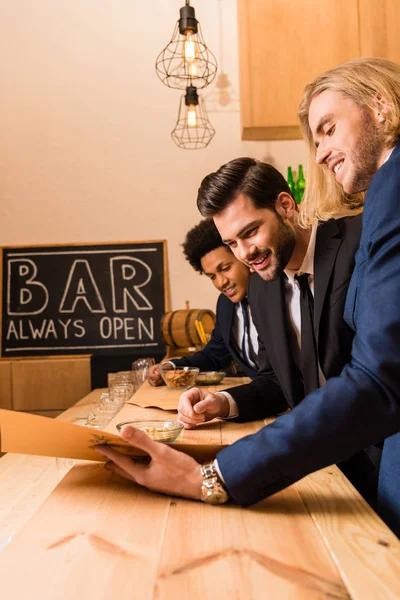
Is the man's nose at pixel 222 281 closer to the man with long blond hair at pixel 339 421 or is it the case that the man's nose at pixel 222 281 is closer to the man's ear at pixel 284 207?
the man's ear at pixel 284 207

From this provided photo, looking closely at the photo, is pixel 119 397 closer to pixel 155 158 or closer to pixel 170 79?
pixel 155 158

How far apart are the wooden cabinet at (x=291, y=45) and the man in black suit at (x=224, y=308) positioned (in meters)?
0.73

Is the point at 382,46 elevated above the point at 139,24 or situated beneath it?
situated beneath

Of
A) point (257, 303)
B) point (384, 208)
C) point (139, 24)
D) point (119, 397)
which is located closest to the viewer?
point (384, 208)

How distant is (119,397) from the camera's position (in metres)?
2.26

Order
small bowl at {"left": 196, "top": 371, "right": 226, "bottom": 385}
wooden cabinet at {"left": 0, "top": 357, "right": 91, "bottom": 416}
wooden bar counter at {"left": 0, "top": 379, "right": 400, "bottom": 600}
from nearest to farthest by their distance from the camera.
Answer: wooden bar counter at {"left": 0, "top": 379, "right": 400, "bottom": 600} < small bowl at {"left": 196, "top": 371, "right": 226, "bottom": 385} < wooden cabinet at {"left": 0, "top": 357, "right": 91, "bottom": 416}

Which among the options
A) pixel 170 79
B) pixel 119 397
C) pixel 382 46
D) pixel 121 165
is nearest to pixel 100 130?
pixel 121 165

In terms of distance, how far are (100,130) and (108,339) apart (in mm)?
1416

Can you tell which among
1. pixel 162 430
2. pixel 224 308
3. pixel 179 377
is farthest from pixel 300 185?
pixel 162 430

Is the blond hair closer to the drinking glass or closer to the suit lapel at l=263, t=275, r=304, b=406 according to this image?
the suit lapel at l=263, t=275, r=304, b=406

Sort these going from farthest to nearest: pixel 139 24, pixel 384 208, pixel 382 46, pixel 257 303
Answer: pixel 139 24 → pixel 382 46 → pixel 257 303 → pixel 384 208

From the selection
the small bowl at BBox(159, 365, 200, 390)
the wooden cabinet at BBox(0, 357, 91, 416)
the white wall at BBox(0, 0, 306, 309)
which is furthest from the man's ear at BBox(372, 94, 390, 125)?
the wooden cabinet at BBox(0, 357, 91, 416)

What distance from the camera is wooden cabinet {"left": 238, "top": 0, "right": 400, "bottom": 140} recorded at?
328cm

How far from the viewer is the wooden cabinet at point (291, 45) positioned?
10.8 feet
